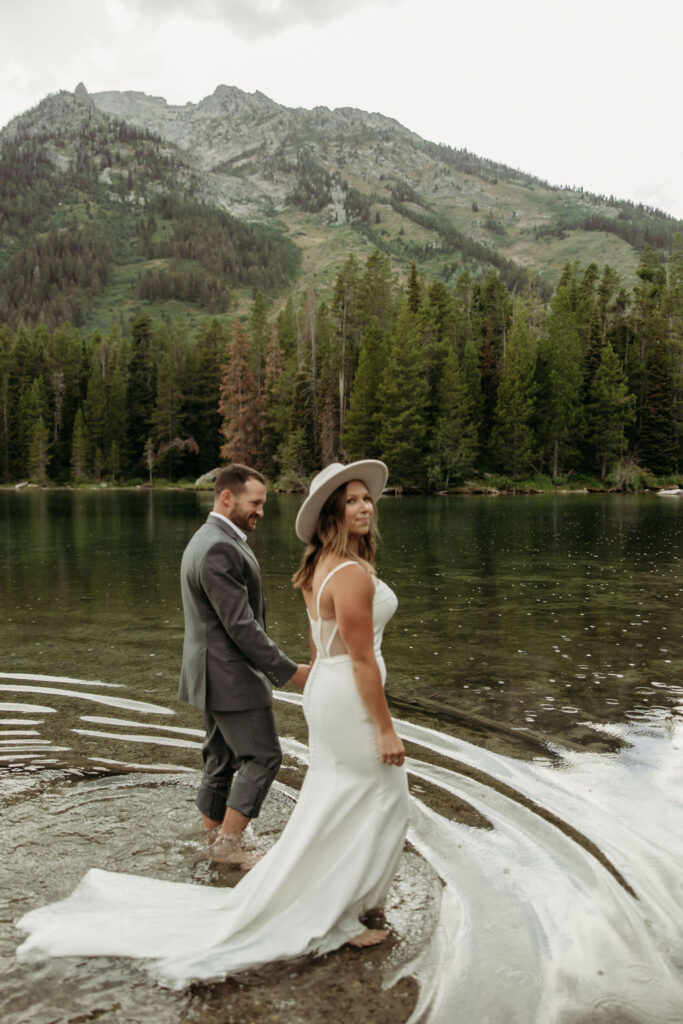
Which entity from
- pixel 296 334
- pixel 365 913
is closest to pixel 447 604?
pixel 365 913

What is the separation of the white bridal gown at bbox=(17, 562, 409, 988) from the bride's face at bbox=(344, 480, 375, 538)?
0.29 meters

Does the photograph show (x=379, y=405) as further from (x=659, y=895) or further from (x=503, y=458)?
(x=659, y=895)

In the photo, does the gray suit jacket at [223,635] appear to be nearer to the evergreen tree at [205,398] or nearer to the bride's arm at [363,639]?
the bride's arm at [363,639]

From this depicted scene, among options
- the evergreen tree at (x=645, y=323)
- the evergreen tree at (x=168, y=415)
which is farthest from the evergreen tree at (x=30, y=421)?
the evergreen tree at (x=645, y=323)

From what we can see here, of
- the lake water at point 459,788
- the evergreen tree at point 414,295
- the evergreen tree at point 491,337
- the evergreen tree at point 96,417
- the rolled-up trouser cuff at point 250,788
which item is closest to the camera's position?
the lake water at point 459,788

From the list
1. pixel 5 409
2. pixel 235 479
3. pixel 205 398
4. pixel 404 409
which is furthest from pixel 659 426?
pixel 235 479

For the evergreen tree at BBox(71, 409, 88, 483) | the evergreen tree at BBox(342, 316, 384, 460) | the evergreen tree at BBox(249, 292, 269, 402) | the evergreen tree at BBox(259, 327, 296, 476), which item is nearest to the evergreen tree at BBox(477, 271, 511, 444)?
the evergreen tree at BBox(342, 316, 384, 460)

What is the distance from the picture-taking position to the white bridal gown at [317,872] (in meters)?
3.40

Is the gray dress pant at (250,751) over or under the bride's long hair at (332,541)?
under

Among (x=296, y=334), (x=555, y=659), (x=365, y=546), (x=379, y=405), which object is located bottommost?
(x=555, y=659)

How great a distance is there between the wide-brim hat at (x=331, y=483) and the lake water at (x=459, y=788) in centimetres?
194

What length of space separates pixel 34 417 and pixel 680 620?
88.4 m

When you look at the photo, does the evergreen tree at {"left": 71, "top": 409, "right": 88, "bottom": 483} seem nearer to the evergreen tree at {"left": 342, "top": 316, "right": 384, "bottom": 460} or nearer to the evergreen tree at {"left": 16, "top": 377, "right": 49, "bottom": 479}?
the evergreen tree at {"left": 16, "top": 377, "right": 49, "bottom": 479}

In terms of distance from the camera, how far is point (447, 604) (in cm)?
1366
